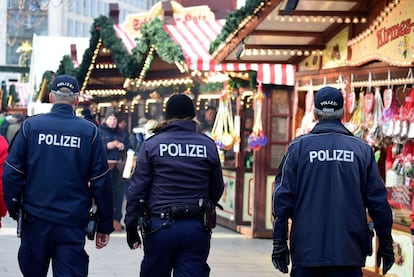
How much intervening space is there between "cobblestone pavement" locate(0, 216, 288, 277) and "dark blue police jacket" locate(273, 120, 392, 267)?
4591 millimetres

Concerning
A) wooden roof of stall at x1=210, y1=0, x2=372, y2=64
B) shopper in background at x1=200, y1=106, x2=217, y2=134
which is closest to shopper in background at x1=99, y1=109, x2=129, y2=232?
wooden roof of stall at x1=210, y1=0, x2=372, y2=64

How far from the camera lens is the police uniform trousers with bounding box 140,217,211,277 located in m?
7.16

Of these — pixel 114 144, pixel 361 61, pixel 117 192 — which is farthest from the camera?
pixel 117 192

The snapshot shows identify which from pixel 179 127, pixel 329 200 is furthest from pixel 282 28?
pixel 329 200

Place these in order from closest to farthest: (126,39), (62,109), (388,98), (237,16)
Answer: (62,109) → (388,98) → (237,16) → (126,39)

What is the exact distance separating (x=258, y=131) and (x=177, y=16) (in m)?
7.29

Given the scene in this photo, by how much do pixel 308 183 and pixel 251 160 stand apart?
943 centimetres

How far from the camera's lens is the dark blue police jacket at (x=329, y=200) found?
6.54m

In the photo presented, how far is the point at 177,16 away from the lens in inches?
843

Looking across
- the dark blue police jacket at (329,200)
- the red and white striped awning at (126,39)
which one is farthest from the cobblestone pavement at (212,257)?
the red and white striped awning at (126,39)

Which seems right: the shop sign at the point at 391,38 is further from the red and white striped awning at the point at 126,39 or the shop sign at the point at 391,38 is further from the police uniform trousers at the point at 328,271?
the red and white striped awning at the point at 126,39

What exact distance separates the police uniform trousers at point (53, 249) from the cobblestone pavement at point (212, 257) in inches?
135

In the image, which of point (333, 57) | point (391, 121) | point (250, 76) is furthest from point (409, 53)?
point (250, 76)

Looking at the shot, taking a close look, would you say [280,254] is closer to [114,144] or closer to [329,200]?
[329,200]
